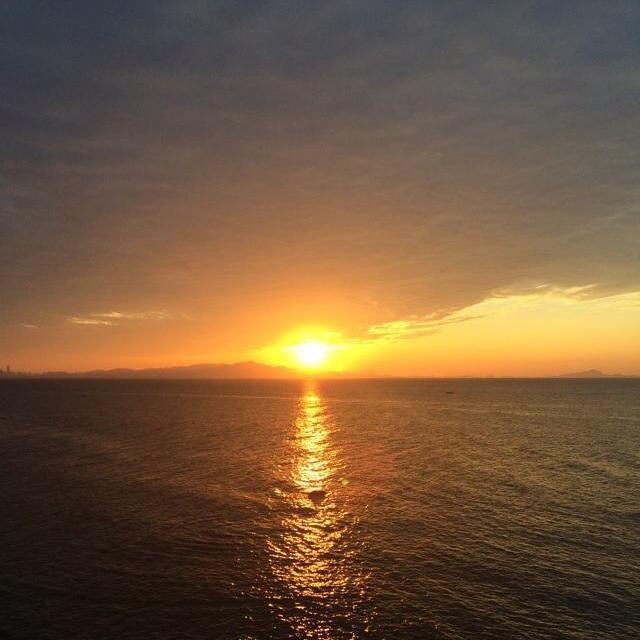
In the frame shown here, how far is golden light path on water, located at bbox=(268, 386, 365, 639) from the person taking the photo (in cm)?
3034

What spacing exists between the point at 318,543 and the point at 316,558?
→ 126 inches

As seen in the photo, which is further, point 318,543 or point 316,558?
point 318,543

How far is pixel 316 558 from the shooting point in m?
38.8

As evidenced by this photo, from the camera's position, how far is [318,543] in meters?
42.0

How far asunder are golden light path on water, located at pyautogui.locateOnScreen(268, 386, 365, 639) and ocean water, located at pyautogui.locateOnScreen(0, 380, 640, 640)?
0.17m

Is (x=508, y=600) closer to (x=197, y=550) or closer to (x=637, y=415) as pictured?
(x=197, y=550)

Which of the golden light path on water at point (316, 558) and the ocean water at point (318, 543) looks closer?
the ocean water at point (318, 543)

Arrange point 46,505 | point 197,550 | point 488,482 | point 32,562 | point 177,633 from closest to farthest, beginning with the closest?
1. point 177,633
2. point 32,562
3. point 197,550
4. point 46,505
5. point 488,482

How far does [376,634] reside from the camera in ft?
93.1

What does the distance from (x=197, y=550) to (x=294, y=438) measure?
68679mm

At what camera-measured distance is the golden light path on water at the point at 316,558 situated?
3034 centimetres

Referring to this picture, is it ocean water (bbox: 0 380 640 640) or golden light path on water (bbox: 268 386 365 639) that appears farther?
golden light path on water (bbox: 268 386 365 639)

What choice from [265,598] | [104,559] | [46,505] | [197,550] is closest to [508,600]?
[265,598]

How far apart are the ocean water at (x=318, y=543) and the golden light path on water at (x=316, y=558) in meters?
0.17
